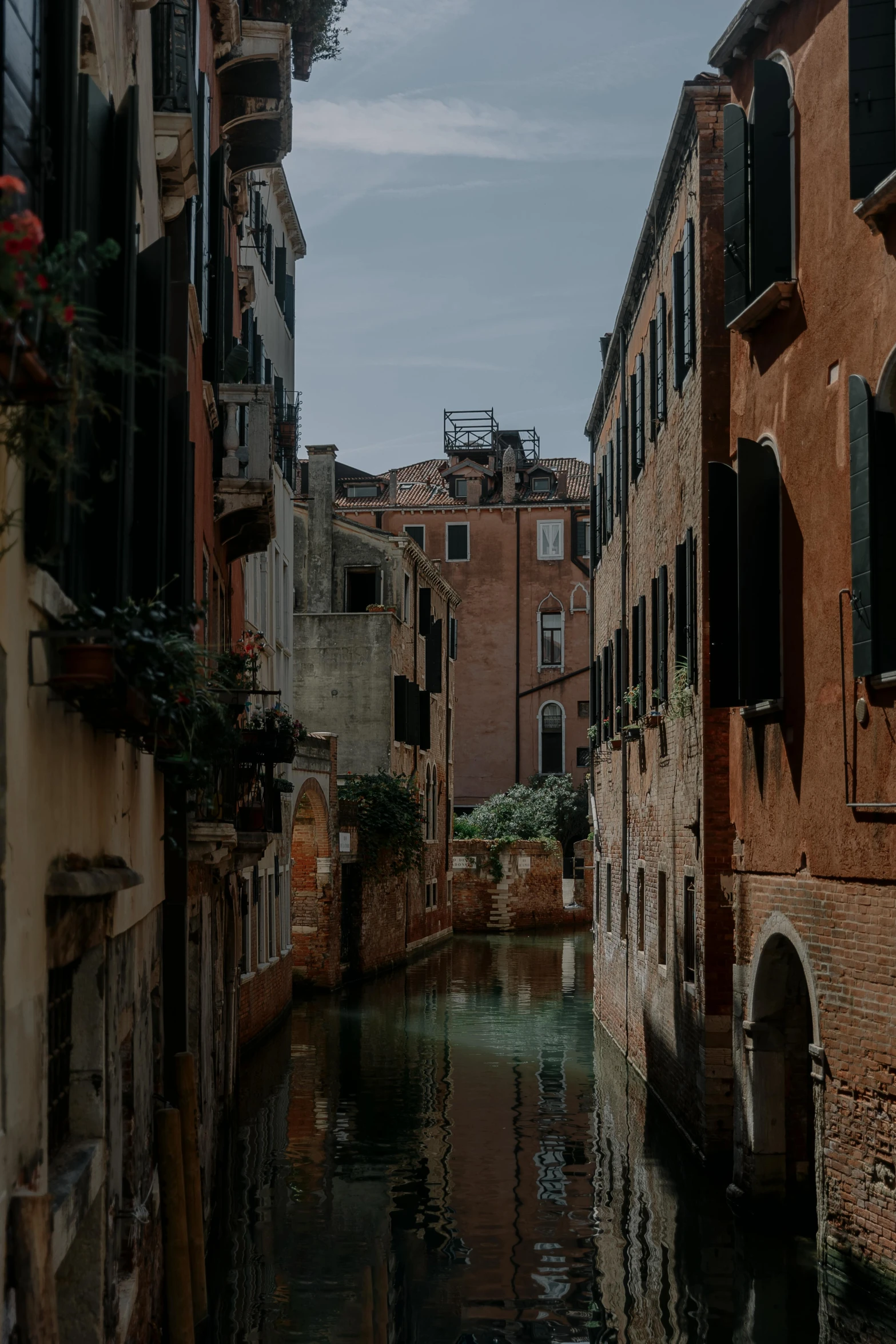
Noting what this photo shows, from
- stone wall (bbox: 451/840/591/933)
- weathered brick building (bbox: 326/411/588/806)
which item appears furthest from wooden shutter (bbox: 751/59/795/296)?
weathered brick building (bbox: 326/411/588/806)

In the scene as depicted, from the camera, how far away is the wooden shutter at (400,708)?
3275cm

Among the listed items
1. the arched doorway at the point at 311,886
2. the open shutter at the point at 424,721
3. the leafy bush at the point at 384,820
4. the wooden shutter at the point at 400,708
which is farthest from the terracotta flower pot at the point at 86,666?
the open shutter at the point at 424,721

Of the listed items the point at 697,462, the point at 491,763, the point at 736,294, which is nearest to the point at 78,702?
the point at 736,294

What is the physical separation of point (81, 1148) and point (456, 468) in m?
46.1

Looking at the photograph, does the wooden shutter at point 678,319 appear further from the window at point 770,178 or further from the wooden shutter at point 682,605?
the window at point 770,178

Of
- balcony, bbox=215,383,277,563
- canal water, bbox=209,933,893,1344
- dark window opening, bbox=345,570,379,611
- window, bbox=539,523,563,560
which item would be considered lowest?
canal water, bbox=209,933,893,1344

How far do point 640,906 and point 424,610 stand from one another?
64.9 ft

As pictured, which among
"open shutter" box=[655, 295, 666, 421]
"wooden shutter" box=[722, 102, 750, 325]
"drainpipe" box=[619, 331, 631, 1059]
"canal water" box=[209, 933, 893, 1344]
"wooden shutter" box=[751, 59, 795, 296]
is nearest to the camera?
"canal water" box=[209, 933, 893, 1344]

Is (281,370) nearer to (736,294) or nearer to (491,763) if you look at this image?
(736,294)

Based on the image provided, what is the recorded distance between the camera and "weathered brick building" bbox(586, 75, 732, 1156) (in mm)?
12398

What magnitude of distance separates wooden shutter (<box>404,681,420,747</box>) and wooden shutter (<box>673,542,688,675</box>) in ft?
63.9

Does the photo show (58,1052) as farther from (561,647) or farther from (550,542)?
(550,542)

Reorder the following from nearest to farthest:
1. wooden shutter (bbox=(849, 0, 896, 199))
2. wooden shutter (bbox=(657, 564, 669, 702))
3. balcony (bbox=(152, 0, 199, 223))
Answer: wooden shutter (bbox=(849, 0, 896, 199)) < balcony (bbox=(152, 0, 199, 223)) < wooden shutter (bbox=(657, 564, 669, 702))

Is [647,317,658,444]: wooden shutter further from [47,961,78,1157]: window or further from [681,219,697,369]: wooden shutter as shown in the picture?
[47,961,78,1157]: window
